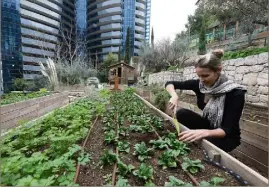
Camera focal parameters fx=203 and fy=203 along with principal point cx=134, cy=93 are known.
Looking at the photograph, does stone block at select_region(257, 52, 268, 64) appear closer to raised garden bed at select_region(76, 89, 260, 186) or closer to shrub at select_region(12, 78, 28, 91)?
raised garden bed at select_region(76, 89, 260, 186)

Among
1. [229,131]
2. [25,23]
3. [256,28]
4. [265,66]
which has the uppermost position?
[256,28]

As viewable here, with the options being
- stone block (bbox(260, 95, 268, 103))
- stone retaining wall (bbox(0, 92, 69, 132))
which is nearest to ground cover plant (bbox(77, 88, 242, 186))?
stone retaining wall (bbox(0, 92, 69, 132))

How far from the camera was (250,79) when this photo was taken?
141 inches

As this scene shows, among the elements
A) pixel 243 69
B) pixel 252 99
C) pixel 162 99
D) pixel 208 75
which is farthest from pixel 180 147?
pixel 243 69

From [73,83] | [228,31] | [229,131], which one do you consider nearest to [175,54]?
Answer: [228,31]

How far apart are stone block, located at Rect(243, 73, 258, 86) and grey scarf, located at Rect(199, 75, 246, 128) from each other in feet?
6.99

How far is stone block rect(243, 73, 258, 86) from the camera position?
3.47 metres

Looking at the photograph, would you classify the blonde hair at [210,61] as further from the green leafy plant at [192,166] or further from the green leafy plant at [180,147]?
the green leafy plant at [192,166]

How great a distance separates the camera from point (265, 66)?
10.8 feet

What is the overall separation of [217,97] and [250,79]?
230 cm

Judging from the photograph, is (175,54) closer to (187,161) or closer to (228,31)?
(228,31)

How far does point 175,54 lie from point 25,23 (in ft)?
27.3

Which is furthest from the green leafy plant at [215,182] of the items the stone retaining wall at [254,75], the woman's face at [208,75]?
the stone retaining wall at [254,75]

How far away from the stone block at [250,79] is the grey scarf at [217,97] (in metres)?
2.13
